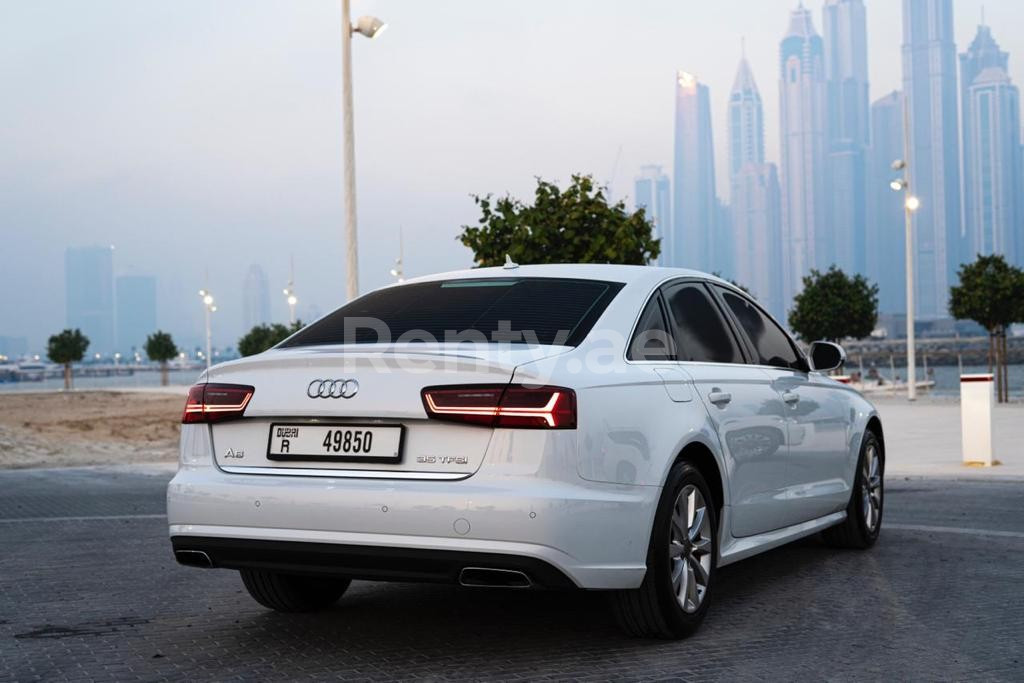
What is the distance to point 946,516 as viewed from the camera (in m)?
9.38

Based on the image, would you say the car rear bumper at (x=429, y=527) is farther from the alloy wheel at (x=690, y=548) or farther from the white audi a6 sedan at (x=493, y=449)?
the alloy wheel at (x=690, y=548)

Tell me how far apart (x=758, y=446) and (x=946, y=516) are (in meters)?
4.09

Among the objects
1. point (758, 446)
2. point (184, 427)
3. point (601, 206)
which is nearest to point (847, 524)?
point (758, 446)

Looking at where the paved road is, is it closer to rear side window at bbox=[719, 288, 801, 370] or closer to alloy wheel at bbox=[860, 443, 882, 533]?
alloy wheel at bbox=[860, 443, 882, 533]

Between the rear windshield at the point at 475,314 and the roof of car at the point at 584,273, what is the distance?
76 mm

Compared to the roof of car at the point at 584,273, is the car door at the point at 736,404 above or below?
below

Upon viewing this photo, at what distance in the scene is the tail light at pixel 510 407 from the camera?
14.8 feet

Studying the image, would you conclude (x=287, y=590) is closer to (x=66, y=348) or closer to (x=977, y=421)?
(x=977, y=421)

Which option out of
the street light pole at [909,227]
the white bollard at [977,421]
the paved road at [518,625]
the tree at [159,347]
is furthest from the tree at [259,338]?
the paved road at [518,625]

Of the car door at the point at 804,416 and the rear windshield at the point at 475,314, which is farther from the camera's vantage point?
the car door at the point at 804,416

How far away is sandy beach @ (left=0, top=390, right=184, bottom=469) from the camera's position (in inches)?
750

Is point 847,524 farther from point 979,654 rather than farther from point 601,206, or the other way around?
point 601,206

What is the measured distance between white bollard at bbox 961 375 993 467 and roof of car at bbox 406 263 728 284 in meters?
8.48

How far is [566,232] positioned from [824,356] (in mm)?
11612
